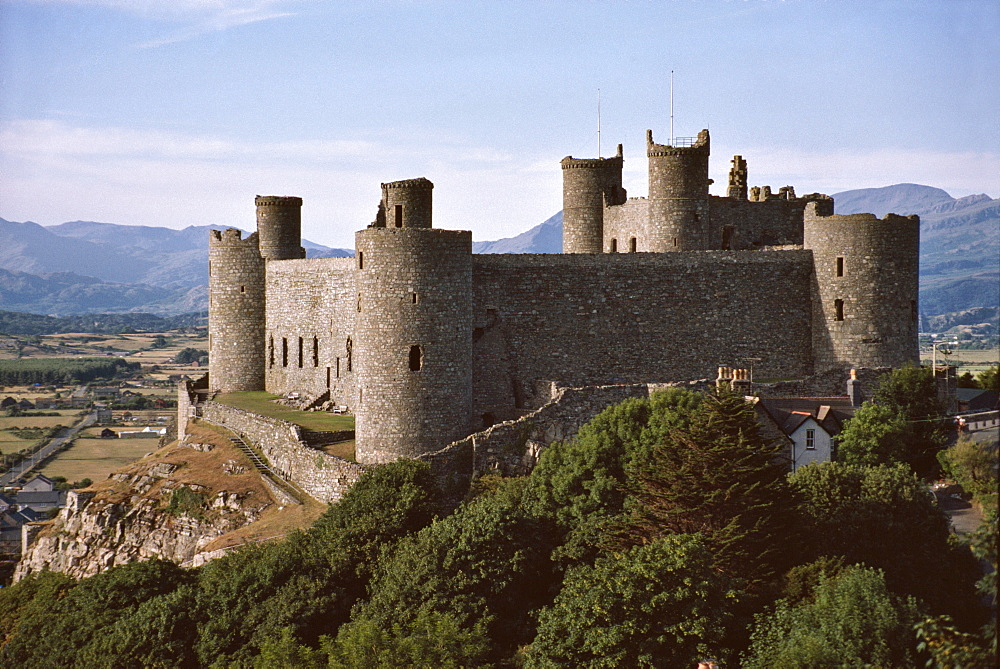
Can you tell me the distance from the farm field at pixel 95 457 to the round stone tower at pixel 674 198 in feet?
305

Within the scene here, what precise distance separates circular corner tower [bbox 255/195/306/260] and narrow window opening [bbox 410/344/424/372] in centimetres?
1944

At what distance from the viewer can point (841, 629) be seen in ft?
93.1

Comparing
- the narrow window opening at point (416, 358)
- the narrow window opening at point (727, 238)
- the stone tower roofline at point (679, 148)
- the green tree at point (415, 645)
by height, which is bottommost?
the green tree at point (415, 645)

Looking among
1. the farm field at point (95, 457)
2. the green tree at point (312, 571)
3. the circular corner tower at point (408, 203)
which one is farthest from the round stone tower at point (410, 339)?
the farm field at point (95, 457)

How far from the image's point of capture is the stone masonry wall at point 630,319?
46.3 meters

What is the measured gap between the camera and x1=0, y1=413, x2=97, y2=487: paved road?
138375mm

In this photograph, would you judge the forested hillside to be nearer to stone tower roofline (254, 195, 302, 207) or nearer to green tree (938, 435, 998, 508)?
green tree (938, 435, 998, 508)

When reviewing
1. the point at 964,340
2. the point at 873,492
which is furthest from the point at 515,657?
the point at 964,340

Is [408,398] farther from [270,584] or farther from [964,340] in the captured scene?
[964,340]

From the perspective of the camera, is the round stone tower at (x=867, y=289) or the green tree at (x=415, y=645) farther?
the round stone tower at (x=867, y=289)

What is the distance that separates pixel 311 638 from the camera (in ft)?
120

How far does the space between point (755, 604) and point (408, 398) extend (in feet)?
49.8

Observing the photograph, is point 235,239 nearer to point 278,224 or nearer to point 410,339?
point 278,224

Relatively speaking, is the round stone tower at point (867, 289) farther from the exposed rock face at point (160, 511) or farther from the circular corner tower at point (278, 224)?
the circular corner tower at point (278, 224)
